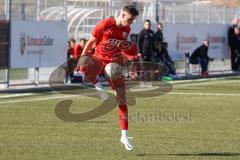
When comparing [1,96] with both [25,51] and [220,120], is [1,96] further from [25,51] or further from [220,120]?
[220,120]

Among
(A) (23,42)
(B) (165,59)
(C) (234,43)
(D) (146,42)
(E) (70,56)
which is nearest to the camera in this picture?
(A) (23,42)

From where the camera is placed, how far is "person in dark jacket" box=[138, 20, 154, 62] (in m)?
28.2

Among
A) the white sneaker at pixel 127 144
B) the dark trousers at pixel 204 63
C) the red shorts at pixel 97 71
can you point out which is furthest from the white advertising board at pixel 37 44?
the white sneaker at pixel 127 144

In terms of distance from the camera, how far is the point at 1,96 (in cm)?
2231

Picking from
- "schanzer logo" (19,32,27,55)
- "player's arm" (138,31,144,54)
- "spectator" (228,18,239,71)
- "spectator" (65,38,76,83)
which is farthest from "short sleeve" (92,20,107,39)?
"spectator" (228,18,239,71)

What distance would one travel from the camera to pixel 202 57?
110 feet

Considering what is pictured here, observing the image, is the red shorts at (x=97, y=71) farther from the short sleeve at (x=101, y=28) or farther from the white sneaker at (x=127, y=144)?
the white sneaker at (x=127, y=144)

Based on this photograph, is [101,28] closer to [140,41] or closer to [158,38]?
[140,41]

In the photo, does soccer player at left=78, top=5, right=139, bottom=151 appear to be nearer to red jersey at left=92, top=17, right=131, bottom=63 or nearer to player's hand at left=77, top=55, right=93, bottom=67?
red jersey at left=92, top=17, right=131, bottom=63

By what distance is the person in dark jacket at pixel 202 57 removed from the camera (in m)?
33.4

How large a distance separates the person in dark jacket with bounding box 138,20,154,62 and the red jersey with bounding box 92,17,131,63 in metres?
15.3

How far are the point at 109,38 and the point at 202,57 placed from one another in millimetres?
21410

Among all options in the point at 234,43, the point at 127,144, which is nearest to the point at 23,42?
the point at 127,144

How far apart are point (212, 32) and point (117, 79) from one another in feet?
80.3
